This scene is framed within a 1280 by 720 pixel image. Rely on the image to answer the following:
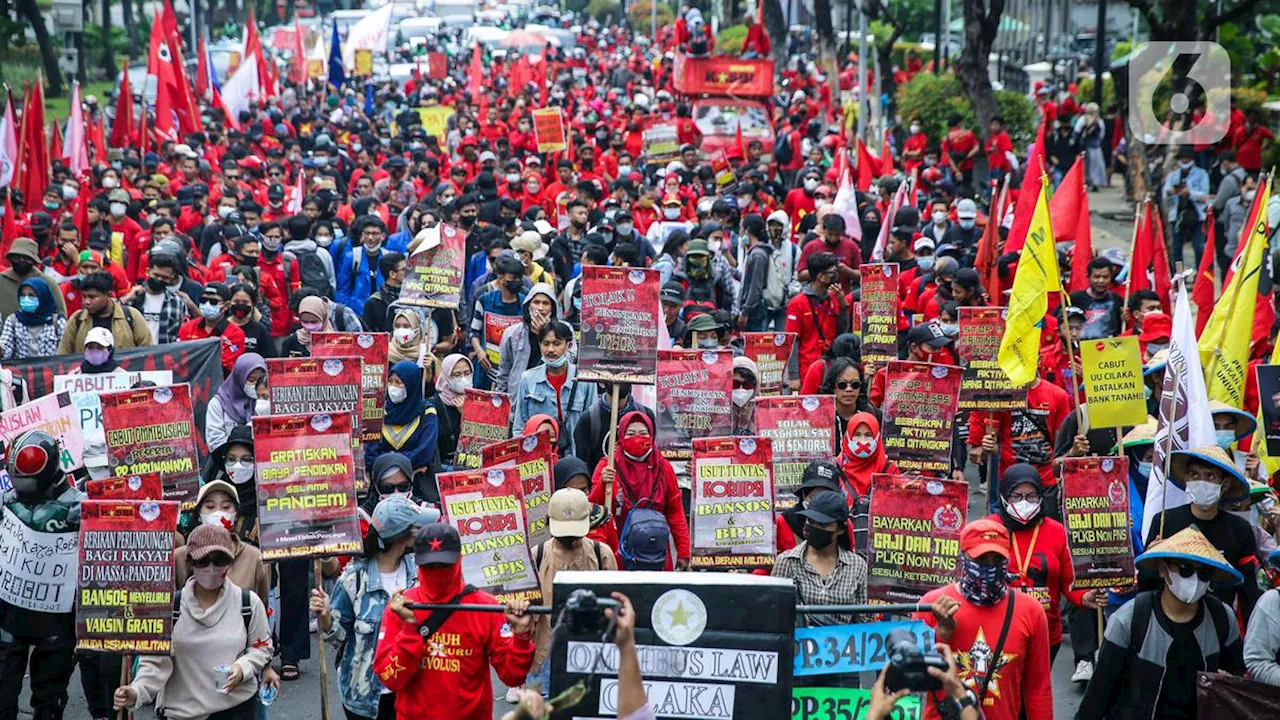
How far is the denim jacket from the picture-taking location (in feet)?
23.6

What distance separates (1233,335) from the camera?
9.77 metres

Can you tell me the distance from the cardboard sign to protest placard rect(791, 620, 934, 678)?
18.9 meters

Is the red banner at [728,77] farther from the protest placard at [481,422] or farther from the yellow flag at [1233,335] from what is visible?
the protest placard at [481,422]

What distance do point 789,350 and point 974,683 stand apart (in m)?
5.11

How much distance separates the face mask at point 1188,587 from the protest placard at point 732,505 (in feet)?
6.79

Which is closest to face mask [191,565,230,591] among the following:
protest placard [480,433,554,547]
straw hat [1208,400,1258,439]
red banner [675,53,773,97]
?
protest placard [480,433,554,547]

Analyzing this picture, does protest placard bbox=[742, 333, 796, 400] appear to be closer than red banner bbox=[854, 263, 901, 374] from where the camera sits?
Yes

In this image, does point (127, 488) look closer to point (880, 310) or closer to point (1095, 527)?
point (1095, 527)

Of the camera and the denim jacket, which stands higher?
the camera

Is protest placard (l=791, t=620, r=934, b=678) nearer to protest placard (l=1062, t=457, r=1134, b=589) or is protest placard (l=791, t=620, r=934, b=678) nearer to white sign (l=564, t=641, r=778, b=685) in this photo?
white sign (l=564, t=641, r=778, b=685)

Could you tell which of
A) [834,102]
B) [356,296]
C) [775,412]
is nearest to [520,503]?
[775,412]

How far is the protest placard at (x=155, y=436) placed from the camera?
8922 mm

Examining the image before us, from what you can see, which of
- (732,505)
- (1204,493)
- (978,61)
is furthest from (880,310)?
(978,61)

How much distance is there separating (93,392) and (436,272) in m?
2.61
